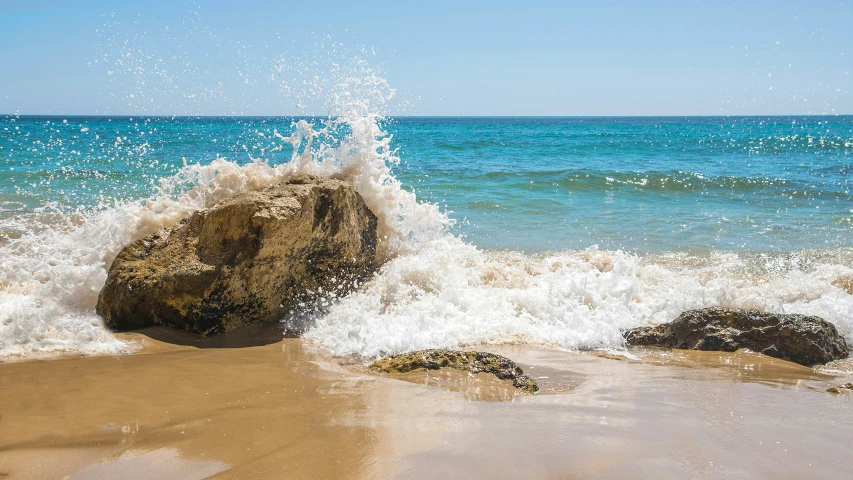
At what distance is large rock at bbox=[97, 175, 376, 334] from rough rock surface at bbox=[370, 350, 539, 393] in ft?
3.95

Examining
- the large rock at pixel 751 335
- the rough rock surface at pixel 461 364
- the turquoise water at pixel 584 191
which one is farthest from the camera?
the turquoise water at pixel 584 191

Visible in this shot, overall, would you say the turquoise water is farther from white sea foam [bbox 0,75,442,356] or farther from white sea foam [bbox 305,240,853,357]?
white sea foam [bbox 305,240,853,357]

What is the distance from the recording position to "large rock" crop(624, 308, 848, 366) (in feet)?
13.6

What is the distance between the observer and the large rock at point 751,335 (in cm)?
414

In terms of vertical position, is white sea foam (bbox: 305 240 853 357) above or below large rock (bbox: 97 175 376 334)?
below

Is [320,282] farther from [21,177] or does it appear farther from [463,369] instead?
[21,177]

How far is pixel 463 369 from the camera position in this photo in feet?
11.2

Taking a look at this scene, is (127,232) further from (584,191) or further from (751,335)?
(584,191)

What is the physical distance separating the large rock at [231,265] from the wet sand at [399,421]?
516 mm

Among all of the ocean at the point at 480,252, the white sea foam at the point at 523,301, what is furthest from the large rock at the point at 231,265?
the white sea foam at the point at 523,301

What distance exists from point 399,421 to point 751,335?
2834mm

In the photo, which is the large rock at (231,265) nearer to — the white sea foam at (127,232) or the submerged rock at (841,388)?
the white sea foam at (127,232)

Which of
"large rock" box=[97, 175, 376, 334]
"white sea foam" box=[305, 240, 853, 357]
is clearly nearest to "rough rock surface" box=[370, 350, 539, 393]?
"white sea foam" box=[305, 240, 853, 357]

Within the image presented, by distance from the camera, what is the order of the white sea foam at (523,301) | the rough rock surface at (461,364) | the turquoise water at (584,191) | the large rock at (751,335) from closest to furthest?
the rough rock surface at (461,364) → the large rock at (751,335) → the white sea foam at (523,301) → the turquoise water at (584,191)
